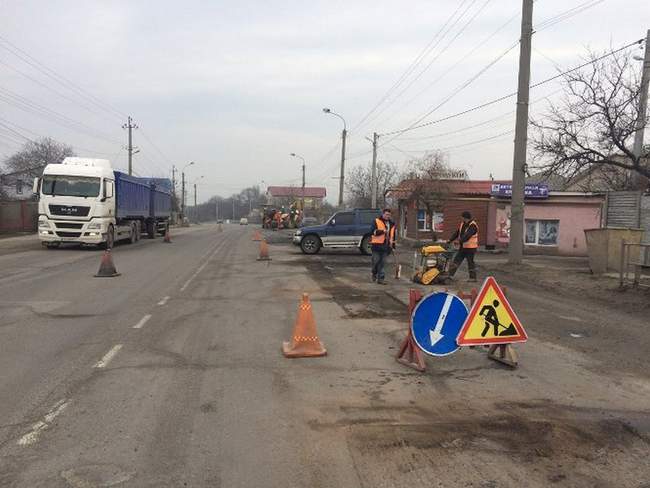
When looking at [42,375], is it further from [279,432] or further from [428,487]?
[428,487]

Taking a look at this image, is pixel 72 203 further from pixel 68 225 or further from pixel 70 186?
pixel 68 225

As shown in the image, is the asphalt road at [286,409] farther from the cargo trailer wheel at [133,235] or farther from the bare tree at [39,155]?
the bare tree at [39,155]

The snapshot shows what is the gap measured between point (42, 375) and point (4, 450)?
79.8 inches

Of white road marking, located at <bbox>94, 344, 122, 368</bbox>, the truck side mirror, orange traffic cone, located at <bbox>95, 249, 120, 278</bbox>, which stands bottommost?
white road marking, located at <bbox>94, 344, 122, 368</bbox>

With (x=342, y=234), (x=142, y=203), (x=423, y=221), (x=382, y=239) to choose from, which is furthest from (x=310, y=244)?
(x=423, y=221)

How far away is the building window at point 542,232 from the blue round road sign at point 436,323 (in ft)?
85.9

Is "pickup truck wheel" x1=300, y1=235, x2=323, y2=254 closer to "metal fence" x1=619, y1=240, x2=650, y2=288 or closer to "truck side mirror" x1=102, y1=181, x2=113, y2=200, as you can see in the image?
"truck side mirror" x1=102, y1=181, x2=113, y2=200

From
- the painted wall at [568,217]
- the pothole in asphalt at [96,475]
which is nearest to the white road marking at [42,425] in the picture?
the pothole in asphalt at [96,475]

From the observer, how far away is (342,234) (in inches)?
992

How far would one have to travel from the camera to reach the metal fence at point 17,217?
35.5m

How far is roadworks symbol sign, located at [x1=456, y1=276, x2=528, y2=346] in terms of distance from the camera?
6.58 meters

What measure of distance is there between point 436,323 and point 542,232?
87.0 feet

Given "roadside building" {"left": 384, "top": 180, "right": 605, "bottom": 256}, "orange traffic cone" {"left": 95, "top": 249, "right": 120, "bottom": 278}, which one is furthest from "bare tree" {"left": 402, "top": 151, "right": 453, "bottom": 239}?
"orange traffic cone" {"left": 95, "top": 249, "right": 120, "bottom": 278}

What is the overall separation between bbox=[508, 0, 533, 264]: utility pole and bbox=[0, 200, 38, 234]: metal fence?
29358 millimetres
